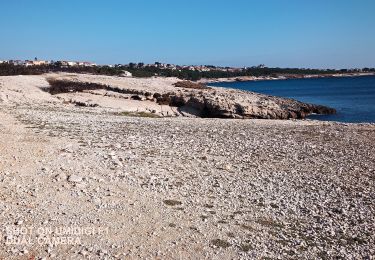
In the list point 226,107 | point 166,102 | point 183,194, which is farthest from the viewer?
point 166,102

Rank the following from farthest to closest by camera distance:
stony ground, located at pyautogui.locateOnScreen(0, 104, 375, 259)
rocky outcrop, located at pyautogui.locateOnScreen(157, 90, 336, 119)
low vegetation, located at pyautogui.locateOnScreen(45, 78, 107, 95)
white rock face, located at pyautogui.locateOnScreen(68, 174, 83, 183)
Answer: low vegetation, located at pyautogui.locateOnScreen(45, 78, 107, 95), rocky outcrop, located at pyautogui.locateOnScreen(157, 90, 336, 119), white rock face, located at pyautogui.locateOnScreen(68, 174, 83, 183), stony ground, located at pyautogui.locateOnScreen(0, 104, 375, 259)

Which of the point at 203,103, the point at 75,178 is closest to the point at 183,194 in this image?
the point at 75,178

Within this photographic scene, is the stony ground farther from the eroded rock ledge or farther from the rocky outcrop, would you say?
the eroded rock ledge

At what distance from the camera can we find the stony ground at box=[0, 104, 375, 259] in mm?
9656

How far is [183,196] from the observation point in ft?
41.8

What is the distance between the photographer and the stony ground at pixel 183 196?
31.7ft

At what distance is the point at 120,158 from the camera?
53.7 feet

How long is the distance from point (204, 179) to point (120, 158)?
12.8 ft

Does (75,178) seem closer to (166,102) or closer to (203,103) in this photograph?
Answer: (203,103)

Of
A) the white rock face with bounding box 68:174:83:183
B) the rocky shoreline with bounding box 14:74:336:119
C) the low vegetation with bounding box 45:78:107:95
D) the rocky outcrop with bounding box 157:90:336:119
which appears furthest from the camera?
the low vegetation with bounding box 45:78:107:95

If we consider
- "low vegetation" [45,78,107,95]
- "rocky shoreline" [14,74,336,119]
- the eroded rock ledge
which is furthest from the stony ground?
"low vegetation" [45,78,107,95]

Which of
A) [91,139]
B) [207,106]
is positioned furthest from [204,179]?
[207,106]

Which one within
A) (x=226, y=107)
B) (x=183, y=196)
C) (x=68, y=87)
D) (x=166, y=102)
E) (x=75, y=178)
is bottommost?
(x=183, y=196)

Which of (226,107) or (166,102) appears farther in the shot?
(166,102)
